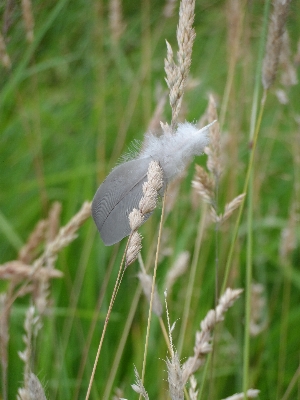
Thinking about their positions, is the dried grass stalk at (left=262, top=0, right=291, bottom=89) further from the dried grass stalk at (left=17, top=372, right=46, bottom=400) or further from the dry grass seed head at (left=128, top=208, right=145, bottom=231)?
the dried grass stalk at (left=17, top=372, right=46, bottom=400)

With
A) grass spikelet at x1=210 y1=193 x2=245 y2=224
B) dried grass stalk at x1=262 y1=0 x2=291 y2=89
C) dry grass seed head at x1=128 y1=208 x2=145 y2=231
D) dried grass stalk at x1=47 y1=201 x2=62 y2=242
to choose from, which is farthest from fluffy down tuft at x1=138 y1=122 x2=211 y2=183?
dried grass stalk at x1=47 y1=201 x2=62 y2=242

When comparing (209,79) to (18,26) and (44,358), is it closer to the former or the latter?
(18,26)

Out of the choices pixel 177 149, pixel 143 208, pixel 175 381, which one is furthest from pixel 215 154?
pixel 175 381

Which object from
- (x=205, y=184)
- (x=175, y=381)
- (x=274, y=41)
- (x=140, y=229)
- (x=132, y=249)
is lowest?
(x=175, y=381)

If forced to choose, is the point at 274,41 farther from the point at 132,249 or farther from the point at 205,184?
the point at 132,249

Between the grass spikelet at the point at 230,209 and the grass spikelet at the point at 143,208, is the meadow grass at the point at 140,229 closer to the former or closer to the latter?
the grass spikelet at the point at 230,209
